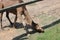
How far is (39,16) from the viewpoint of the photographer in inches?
452

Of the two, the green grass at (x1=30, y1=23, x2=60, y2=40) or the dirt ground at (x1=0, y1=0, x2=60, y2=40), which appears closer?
the green grass at (x1=30, y1=23, x2=60, y2=40)

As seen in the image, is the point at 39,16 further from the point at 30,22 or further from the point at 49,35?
the point at 49,35

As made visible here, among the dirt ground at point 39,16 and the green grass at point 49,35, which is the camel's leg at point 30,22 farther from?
the dirt ground at point 39,16

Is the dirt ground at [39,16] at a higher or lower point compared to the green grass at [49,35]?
higher

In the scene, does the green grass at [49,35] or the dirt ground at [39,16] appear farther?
the dirt ground at [39,16]

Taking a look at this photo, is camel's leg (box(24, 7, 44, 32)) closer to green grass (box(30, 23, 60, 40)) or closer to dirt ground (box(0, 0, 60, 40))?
green grass (box(30, 23, 60, 40))

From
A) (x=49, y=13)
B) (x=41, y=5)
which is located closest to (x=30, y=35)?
(x=49, y=13)

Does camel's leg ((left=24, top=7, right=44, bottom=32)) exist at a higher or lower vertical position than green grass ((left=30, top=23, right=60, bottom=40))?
higher

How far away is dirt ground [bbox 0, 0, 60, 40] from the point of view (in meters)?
9.63

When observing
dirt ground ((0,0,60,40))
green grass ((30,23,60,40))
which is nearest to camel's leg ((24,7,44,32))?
green grass ((30,23,60,40))

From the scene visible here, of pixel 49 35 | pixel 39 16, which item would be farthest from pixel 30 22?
pixel 39 16

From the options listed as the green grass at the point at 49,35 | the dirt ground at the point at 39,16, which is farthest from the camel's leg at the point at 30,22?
the dirt ground at the point at 39,16

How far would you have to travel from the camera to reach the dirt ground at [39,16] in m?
9.63

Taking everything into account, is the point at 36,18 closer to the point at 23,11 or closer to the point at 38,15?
the point at 38,15
